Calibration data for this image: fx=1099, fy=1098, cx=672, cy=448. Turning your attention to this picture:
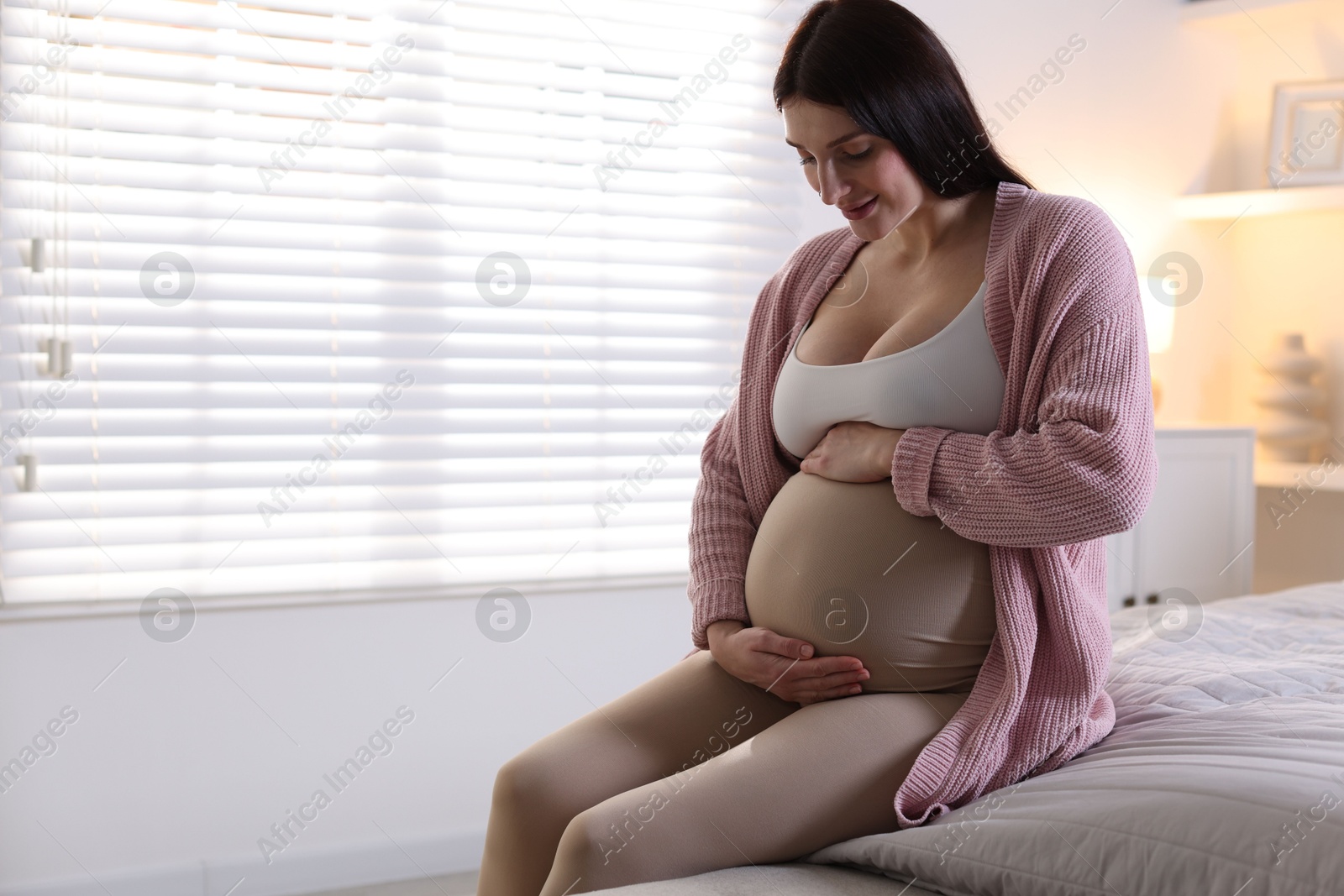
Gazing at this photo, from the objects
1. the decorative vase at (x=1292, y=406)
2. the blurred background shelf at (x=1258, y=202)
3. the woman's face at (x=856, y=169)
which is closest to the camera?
the woman's face at (x=856, y=169)

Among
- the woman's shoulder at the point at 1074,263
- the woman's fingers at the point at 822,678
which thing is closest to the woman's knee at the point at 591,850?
the woman's fingers at the point at 822,678

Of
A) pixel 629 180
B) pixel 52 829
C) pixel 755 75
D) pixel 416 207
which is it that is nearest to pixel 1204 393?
pixel 755 75

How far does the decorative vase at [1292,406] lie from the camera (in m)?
3.02

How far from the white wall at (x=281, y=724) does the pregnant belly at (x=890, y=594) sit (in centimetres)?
119

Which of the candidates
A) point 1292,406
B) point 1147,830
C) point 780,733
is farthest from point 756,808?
point 1292,406

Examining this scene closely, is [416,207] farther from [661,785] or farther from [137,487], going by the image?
[661,785]

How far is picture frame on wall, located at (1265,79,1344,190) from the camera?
2939mm

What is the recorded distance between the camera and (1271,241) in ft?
10.6

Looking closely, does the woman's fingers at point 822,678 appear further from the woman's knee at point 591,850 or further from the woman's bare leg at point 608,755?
the woman's knee at point 591,850

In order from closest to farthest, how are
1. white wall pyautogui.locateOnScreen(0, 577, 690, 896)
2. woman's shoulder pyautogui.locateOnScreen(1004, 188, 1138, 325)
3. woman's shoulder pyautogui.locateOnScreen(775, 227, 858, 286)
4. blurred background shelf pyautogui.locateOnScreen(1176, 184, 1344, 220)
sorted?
woman's shoulder pyautogui.locateOnScreen(1004, 188, 1138, 325) → woman's shoulder pyautogui.locateOnScreen(775, 227, 858, 286) → white wall pyautogui.locateOnScreen(0, 577, 690, 896) → blurred background shelf pyautogui.locateOnScreen(1176, 184, 1344, 220)

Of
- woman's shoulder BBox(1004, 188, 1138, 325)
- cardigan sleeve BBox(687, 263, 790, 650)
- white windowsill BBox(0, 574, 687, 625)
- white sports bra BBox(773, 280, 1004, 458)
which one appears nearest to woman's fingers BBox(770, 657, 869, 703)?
cardigan sleeve BBox(687, 263, 790, 650)

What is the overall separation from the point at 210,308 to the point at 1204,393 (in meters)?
2.75

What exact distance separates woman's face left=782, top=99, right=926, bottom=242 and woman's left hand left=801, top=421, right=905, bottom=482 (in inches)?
8.1

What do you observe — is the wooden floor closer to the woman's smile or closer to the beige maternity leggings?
the beige maternity leggings
